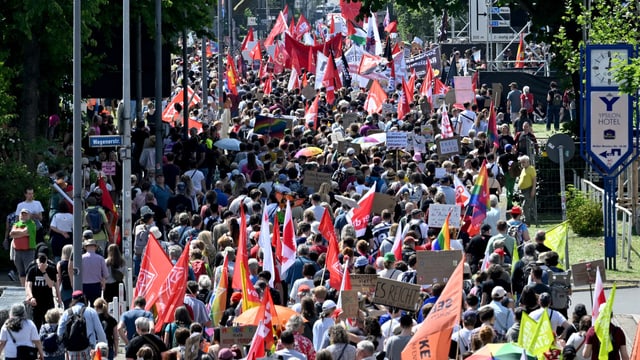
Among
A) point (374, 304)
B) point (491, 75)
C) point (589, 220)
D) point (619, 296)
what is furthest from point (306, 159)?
point (491, 75)

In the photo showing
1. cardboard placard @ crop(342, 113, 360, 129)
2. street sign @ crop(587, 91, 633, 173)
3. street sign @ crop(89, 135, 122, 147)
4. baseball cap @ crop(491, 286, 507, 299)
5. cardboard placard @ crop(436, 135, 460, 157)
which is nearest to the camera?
baseball cap @ crop(491, 286, 507, 299)

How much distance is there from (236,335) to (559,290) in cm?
473

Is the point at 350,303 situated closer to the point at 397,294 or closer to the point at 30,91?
the point at 397,294

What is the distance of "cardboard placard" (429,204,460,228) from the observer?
2308 centimetres

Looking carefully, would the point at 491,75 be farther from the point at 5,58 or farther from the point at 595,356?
the point at 595,356

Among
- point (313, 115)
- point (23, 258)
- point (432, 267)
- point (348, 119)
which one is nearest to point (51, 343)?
point (432, 267)

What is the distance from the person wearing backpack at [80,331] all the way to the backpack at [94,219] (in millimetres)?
6062

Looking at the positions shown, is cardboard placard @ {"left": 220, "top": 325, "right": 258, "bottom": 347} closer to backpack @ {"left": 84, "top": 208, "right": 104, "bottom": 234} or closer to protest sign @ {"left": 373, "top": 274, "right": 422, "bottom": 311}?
protest sign @ {"left": 373, "top": 274, "right": 422, "bottom": 311}

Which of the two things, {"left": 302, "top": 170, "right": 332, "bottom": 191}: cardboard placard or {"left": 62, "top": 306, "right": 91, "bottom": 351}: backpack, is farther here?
{"left": 302, "top": 170, "right": 332, "bottom": 191}: cardboard placard

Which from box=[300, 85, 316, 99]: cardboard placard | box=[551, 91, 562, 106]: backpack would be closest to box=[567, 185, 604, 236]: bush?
box=[300, 85, 316, 99]: cardboard placard

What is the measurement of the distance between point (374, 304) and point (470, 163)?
11.3 meters

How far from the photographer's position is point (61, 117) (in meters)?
36.8

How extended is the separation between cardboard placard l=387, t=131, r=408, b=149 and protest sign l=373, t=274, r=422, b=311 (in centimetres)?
1362

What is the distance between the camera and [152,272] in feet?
60.5
